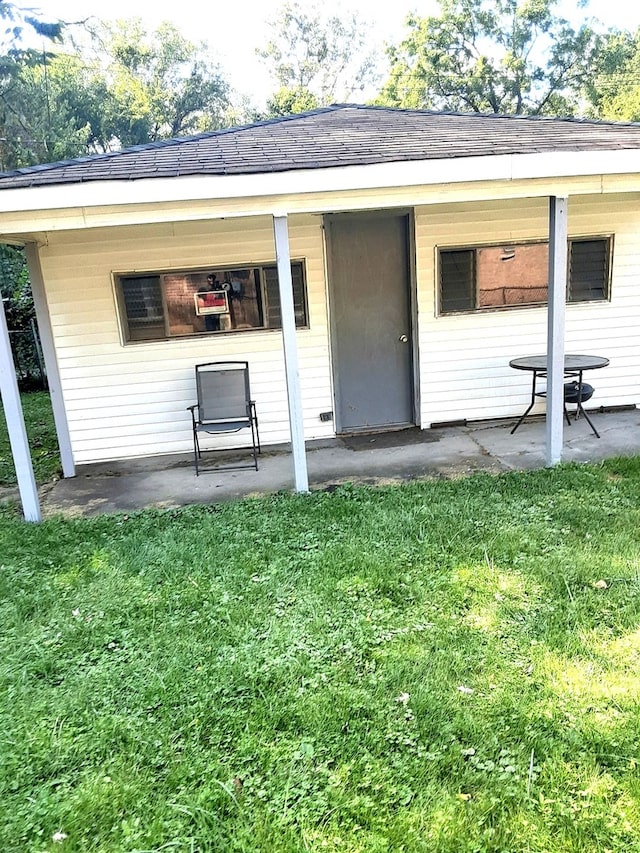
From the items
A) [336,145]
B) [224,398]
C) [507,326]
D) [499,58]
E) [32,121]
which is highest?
[499,58]

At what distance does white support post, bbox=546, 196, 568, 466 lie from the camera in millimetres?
4375

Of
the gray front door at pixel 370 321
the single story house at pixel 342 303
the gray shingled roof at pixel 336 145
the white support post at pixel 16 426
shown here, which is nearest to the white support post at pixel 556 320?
the gray shingled roof at pixel 336 145

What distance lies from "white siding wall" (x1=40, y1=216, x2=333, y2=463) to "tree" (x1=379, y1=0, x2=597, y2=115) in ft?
79.6

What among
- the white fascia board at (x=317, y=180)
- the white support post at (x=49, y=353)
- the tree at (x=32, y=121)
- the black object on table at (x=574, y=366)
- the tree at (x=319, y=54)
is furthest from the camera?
the tree at (x=319, y=54)

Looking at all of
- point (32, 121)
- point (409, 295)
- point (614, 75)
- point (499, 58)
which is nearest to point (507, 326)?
point (409, 295)

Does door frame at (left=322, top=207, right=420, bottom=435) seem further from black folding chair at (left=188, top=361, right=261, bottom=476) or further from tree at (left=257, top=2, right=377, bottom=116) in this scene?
tree at (left=257, top=2, right=377, bottom=116)

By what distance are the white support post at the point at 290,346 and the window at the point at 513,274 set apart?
2.33 meters

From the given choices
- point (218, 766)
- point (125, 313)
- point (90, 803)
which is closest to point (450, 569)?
point (218, 766)

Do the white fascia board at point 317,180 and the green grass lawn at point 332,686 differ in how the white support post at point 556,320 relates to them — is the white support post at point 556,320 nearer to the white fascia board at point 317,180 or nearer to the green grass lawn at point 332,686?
the white fascia board at point 317,180

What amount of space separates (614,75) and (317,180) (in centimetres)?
2702

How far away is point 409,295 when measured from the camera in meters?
6.12

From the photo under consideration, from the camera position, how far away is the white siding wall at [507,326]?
237 inches

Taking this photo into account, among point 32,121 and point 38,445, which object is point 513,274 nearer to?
point 38,445

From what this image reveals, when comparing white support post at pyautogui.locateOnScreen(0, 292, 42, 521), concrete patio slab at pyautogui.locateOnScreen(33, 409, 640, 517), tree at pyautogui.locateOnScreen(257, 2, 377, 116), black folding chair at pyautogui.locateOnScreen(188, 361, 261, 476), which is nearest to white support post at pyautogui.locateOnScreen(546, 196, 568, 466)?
concrete patio slab at pyautogui.locateOnScreen(33, 409, 640, 517)
